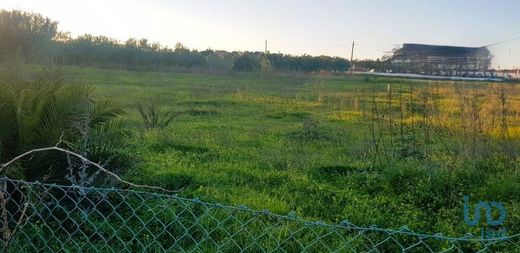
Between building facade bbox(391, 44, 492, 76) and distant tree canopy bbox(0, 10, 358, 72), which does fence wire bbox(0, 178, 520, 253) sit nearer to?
distant tree canopy bbox(0, 10, 358, 72)

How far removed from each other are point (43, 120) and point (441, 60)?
53.0 m

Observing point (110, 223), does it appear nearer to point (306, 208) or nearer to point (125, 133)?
point (125, 133)

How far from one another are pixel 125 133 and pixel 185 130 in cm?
492

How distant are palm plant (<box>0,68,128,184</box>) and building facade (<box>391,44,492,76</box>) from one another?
157ft

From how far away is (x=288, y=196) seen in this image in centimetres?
516

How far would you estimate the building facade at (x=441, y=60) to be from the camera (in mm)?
49281

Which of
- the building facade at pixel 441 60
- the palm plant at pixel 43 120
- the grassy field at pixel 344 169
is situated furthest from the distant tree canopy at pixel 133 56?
the palm plant at pixel 43 120

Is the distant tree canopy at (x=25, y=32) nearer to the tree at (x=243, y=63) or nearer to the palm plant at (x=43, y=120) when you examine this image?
the palm plant at (x=43, y=120)

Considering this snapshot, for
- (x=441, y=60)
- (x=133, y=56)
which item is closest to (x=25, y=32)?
(x=133, y=56)

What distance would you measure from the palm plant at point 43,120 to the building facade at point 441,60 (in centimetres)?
4785

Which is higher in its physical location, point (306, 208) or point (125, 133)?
point (125, 133)

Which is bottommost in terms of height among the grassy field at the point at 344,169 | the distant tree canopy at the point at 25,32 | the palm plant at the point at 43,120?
the grassy field at the point at 344,169

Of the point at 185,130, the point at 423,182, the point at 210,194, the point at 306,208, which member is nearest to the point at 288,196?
the point at 306,208

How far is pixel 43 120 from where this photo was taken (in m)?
4.07
